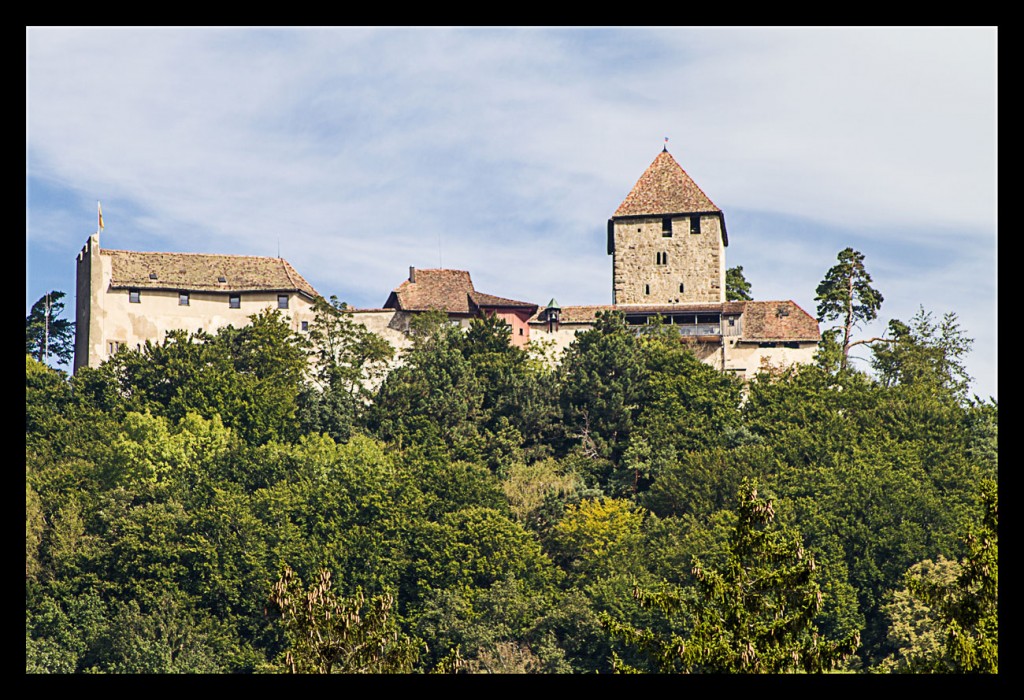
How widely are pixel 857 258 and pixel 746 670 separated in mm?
52438

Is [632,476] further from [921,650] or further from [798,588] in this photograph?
[798,588]

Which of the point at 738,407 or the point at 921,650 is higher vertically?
the point at 738,407

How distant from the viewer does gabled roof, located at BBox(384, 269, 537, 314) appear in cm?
6316

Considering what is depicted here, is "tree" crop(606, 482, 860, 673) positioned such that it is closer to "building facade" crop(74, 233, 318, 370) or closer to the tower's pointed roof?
"building facade" crop(74, 233, 318, 370)

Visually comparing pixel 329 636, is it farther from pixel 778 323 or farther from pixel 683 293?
pixel 683 293

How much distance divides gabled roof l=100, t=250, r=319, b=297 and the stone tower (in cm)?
Result: 1366

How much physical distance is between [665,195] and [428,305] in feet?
44.7

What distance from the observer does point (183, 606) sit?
48.0m

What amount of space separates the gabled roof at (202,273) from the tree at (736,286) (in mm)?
18880

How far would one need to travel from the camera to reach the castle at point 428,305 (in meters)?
60.9

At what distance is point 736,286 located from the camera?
69.9 m

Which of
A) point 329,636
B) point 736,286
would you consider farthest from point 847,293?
point 329,636
